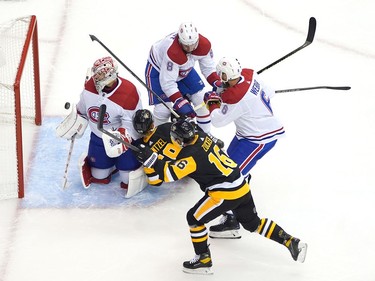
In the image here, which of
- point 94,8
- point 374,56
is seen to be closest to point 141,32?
point 94,8

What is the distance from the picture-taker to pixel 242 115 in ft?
14.4

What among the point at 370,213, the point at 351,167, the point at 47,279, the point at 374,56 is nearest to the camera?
the point at 47,279

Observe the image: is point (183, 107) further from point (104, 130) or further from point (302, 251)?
point (302, 251)

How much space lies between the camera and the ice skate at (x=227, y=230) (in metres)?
4.43

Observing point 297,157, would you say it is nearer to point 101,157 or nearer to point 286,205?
point 286,205

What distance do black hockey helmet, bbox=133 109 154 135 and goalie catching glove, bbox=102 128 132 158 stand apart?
10cm

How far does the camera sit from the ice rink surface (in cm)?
426

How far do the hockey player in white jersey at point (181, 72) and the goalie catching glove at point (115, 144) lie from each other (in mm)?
506

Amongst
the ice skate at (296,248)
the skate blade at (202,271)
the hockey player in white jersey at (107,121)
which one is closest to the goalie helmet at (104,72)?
the hockey player in white jersey at (107,121)

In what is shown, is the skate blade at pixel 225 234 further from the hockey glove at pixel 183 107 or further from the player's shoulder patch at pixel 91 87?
the player's shoulder patch at pixel 91 87

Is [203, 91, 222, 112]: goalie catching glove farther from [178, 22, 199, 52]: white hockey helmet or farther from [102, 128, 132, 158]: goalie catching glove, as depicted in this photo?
[102, 128, 132, 158]: goalie catching glove

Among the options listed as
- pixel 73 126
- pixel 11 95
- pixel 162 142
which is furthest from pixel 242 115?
pixel 11 95

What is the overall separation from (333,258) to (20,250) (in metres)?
1.55

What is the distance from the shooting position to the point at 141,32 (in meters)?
6.44
